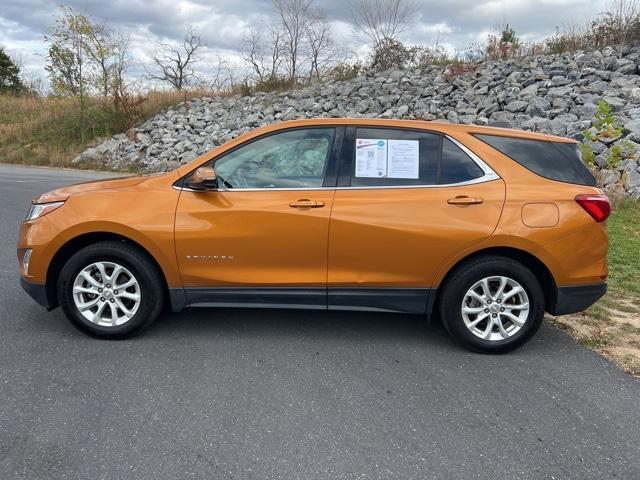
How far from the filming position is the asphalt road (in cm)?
258

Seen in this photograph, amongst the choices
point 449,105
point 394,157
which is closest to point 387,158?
point 394,157

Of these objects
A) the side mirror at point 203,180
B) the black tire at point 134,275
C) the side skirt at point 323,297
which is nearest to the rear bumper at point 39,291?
the black tire at point 134,275

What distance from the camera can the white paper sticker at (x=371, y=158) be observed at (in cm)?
391

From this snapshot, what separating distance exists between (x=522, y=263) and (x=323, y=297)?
1.57 meters

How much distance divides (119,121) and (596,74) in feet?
66.1

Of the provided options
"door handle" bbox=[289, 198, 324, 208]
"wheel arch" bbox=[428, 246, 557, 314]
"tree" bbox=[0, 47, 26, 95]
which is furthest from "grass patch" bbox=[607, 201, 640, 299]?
"tree" bbox=[0, 47, 26, 95]

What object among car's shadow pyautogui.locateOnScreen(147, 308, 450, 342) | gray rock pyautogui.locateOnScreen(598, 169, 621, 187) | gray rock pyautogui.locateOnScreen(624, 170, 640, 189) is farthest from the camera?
gray rock pyautogui.locateOnScreen(598, 169, 621, 187)

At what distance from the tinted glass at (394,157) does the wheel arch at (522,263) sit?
2.16 ft

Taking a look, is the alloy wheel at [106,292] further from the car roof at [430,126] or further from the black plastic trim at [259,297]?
the car roof at [430,126]

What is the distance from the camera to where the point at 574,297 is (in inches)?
152

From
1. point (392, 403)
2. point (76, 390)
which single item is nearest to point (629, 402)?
point (392, 403)

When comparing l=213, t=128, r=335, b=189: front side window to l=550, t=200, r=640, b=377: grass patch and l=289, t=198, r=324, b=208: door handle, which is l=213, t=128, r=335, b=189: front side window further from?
l=550, t=200, r=640, b=377: grass patch

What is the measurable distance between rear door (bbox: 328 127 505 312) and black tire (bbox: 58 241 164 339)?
1.38m

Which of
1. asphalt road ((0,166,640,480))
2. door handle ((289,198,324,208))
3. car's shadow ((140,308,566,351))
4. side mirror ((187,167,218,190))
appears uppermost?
side mirror ((187,167,218,190))
